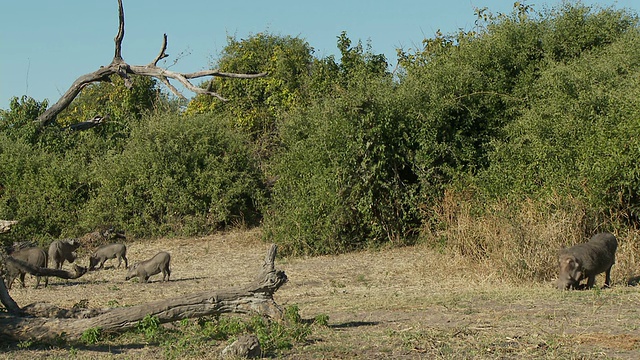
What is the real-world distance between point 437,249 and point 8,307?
8675 millimetres

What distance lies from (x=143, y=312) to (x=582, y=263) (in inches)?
235

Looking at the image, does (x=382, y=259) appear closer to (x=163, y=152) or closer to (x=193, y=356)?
(x=163, y=152)

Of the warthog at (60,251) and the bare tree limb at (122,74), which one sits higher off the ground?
the bare tree limb at (122,74)

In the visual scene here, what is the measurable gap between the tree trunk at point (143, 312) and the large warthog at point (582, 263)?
173 inches

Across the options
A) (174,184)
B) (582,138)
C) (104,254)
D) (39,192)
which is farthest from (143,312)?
(39,192)

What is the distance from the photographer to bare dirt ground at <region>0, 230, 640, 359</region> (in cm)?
793

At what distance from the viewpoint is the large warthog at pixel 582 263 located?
37.3ft

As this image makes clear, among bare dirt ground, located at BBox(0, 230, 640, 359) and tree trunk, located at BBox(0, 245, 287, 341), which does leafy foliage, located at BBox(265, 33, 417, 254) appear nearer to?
bare dirt ground, located at BBox(0, 230, 640, 359)

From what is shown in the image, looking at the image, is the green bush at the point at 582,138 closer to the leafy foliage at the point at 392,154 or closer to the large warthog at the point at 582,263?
the leafy foliage at the point at 392,154

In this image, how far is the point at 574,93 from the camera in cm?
1725

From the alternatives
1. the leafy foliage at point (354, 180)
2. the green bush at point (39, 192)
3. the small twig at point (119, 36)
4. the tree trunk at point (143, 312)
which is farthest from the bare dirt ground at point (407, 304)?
the small twig at point (119, 36)

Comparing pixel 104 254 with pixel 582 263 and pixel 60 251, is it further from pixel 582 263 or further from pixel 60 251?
pixel 582 263

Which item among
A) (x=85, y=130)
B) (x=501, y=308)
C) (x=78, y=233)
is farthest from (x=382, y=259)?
(x=85, y=130)

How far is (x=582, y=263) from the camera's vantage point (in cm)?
1140
